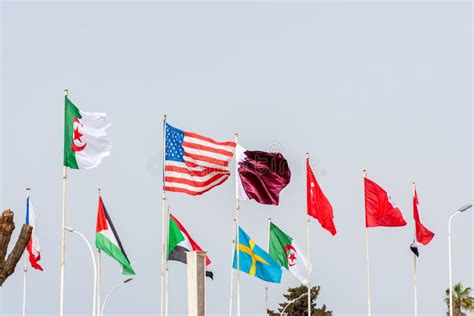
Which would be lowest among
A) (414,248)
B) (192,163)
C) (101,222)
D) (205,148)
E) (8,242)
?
(8,242)

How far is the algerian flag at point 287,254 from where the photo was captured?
5278 cm

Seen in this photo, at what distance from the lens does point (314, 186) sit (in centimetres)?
5103

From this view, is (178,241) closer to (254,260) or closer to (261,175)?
(261,175)

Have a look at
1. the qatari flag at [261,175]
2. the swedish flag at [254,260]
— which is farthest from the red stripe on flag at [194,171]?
the swedish flag at [254,260]

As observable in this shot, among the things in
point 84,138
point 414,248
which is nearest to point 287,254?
point 414,248

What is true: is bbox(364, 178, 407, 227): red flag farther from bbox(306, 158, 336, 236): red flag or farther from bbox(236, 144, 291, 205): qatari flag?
bbox(236, 144, 291, 205): qatari flag

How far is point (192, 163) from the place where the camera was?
4369 cm

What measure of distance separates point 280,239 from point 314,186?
4605 mm

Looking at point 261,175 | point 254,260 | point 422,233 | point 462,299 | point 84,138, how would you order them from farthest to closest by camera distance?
1. point 462,299
2. point 422,233
3. point 254,260
4. point 261,175
5. point 84,138

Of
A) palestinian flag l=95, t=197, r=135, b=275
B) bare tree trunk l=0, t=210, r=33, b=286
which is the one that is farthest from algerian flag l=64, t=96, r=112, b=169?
bare tree trunk l=0, t=210, r=33, b=286

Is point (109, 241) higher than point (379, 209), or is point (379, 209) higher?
point (379, 209)

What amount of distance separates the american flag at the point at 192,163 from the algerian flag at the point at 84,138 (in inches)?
202

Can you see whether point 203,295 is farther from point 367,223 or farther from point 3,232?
point 367,223

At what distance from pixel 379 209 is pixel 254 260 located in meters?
5.95
